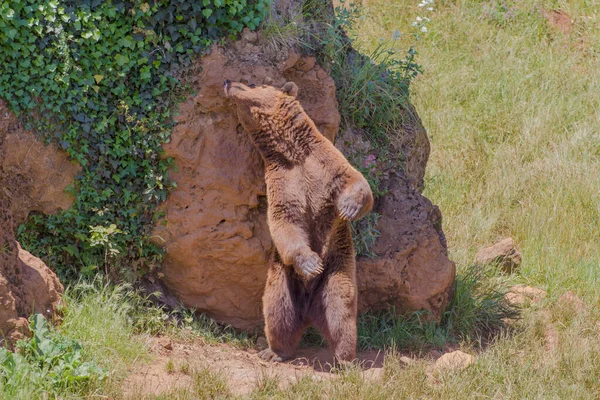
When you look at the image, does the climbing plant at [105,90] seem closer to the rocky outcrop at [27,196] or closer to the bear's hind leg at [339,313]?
the rocky outcrop at [27,196]

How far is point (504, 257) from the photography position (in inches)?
324

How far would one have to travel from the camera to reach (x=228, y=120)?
21.6ft

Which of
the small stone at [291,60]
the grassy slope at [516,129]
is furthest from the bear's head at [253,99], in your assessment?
the grassy slope at [516,129]

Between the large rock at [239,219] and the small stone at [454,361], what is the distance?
34.1 inches

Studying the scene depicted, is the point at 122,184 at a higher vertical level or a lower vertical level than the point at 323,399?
higher

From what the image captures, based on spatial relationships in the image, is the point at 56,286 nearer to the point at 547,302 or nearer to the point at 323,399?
the point at 323,399

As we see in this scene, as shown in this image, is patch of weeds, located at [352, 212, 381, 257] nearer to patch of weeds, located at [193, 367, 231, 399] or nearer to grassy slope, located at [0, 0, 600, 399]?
grassy slope, located at [0, 0, 600, 399]

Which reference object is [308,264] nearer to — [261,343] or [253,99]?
[261,343]

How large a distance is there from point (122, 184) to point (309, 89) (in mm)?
1765

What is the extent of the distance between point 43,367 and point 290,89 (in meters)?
2.73

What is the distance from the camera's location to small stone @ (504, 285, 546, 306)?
7.76 meters

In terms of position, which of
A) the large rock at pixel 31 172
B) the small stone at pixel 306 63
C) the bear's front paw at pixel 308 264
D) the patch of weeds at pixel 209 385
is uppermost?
the small stone at pixel 306 63

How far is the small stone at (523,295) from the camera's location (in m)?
7.76

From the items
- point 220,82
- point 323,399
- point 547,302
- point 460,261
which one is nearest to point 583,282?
point 547,302
